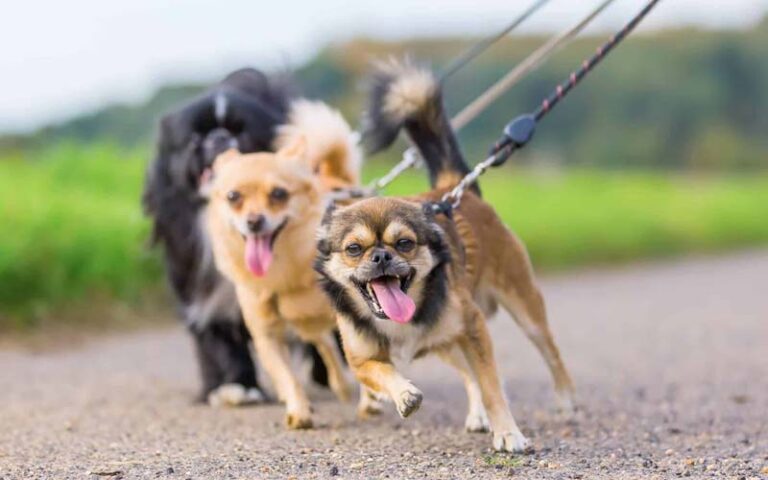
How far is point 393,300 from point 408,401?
363 mm

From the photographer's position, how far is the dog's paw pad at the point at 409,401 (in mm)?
4480

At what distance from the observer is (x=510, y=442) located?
471cm

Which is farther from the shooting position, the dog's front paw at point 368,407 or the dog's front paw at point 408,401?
the dog's front paw at point 368,407

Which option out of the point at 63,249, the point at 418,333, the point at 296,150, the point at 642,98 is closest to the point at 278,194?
the point at 296,150

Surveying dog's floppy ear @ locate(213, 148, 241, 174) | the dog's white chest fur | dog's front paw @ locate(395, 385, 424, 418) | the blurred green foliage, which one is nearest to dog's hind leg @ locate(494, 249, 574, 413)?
the dog's white chest fur

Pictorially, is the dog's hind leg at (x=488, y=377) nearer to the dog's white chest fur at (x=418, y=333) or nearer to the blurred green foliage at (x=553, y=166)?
the dog's white chest fur at (x=418, y=333)

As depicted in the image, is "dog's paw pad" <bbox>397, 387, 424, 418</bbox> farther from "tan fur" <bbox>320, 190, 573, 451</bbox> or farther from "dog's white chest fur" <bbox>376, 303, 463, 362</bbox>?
"dog's white chest fur" <bbox>376, 303, 463, 362</bbox>

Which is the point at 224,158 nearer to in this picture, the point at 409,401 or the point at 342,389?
the point at 342,389

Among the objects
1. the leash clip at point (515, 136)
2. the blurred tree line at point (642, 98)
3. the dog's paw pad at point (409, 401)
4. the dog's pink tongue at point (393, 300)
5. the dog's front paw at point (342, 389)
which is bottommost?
the dog's paw pad at point (409, 401)

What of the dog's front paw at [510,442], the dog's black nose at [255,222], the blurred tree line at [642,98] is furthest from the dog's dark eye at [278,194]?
the blurred tree line at [642,98]

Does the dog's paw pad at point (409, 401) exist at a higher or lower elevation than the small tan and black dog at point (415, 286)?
lower

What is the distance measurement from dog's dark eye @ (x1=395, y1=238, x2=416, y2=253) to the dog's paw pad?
1.62ft

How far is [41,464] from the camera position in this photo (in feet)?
15.0

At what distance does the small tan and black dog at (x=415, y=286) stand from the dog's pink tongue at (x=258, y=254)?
731 millimetres
